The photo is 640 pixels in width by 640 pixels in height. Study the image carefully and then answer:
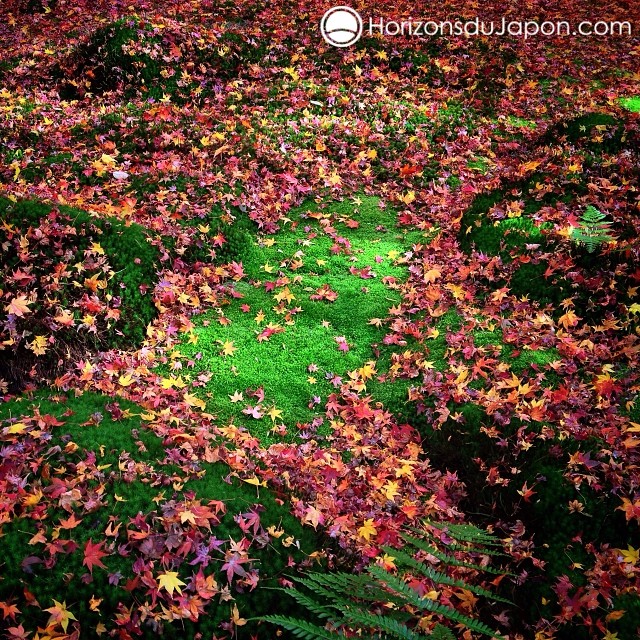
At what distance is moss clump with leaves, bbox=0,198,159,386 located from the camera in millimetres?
5594

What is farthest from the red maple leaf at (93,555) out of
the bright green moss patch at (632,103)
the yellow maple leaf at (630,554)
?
the bright green moss patch at (632,103)

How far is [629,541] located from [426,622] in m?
1.82

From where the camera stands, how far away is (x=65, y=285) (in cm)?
598

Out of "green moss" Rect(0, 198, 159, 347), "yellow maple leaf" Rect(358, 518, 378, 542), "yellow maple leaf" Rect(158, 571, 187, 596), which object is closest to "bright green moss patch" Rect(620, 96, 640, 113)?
"green moss" Rect(0, 198, 159, 347)

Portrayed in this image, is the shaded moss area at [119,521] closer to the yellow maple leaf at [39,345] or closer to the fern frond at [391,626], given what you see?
the yellow maple leaf at [39,345]

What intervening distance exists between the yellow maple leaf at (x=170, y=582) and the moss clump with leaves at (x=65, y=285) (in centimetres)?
291

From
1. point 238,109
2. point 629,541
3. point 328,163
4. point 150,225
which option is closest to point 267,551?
point 629,541

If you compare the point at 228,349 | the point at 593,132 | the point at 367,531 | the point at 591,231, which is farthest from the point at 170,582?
the point at 593,132

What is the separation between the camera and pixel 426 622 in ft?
11.6

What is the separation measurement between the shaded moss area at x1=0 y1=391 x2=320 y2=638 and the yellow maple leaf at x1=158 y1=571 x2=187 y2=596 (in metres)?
0.10

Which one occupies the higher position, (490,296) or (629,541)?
(490,296)

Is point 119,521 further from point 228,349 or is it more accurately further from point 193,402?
point 228,349

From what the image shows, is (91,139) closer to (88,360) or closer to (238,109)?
(238,109)

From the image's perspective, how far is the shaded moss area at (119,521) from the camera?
135 inches
